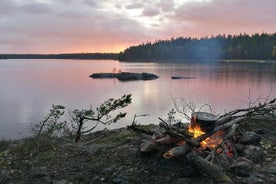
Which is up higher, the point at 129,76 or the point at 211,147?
the point at 211,147

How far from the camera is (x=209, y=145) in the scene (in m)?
6.50

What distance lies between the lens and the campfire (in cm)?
578

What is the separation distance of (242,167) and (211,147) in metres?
0.77

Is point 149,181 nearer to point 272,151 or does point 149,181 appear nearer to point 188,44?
point 272,151

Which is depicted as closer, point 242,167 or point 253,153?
point 242,167

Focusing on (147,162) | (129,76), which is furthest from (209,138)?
(129,76)

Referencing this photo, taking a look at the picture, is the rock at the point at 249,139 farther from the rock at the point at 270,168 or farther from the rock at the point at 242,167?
the rock at the point at 242,167

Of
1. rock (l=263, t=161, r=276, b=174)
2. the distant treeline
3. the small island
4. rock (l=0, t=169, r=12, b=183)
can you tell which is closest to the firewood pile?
rock (l=263, t=161, r=276, b=174)

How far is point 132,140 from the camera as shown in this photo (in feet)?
26.5

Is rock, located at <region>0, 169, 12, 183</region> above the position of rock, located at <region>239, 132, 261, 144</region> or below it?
below

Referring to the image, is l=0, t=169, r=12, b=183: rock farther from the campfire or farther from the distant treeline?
the distant treeline

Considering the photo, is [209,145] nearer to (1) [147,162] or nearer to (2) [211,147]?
(2) [211,147]

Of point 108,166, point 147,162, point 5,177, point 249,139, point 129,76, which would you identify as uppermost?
point 249,139

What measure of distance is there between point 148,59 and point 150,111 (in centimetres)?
16503
